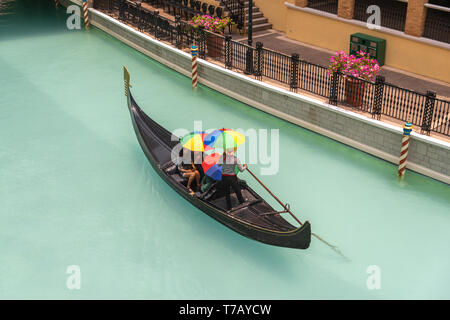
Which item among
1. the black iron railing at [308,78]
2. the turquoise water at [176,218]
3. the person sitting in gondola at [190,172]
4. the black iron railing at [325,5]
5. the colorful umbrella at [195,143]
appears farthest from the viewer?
the black iron railing at [325,5]

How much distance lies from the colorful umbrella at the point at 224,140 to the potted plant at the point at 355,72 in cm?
408

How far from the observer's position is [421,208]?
1105cm

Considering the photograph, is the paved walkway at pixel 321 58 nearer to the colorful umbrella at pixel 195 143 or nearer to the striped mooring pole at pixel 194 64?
the striped mooring pole at pixel 194 64

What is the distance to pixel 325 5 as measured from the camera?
18.1 m

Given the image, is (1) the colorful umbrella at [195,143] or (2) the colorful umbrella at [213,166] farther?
(1) the colorful umbrella at [195,143]

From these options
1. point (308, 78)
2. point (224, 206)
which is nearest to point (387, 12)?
point (308, 78)

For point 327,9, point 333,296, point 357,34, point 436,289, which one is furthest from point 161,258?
point 327,9

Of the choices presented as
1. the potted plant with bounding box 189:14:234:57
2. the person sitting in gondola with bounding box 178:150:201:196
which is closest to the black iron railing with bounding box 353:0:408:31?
the potted plant with bounding box 189:14:234:57

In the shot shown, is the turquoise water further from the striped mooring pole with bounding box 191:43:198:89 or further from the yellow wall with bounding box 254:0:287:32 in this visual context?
the yellow wall with bounding box 254:0:287:32

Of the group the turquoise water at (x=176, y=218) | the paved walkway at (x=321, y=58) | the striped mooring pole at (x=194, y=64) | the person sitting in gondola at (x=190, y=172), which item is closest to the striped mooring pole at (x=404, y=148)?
the turquoise water at (x=176, y=218)

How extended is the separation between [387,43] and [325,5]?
3222 mm

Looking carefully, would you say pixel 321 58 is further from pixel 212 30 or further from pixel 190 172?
pixel 190 172

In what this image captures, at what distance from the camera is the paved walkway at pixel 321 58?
14.5m

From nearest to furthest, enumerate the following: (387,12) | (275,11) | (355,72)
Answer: (355,72) → (387,12) → (275,11)
